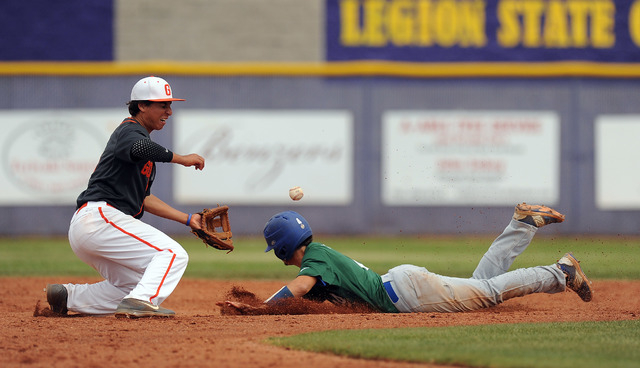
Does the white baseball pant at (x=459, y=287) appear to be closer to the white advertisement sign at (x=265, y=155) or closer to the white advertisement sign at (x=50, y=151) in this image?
the white advertisement sign at (x=265, y=155)

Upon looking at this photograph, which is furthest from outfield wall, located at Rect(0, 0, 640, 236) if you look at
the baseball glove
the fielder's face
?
the fielder's face

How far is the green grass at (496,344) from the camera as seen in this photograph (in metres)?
4.48

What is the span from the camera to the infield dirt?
4.63 m

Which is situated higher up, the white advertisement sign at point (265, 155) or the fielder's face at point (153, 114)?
the fielder's face at point (153, 114)

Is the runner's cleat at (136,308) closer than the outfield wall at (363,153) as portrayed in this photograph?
Yes

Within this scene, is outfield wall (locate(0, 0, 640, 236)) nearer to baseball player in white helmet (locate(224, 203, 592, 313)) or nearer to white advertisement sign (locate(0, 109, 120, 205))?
white advertisement sign (locate(0, 109, 120, 205))

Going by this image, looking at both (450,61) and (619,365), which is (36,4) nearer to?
(450,61)

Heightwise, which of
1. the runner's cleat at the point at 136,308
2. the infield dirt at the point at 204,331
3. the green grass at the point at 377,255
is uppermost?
the runner's cleat at the point at 136,308

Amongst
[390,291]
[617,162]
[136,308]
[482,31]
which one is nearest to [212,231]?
[136,308]

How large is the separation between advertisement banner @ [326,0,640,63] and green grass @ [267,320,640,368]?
13786 mm

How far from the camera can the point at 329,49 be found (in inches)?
749

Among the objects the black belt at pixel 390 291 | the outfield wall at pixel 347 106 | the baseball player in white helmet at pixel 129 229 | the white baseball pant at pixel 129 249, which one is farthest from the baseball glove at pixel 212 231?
the outfield wall at pixel 347 106

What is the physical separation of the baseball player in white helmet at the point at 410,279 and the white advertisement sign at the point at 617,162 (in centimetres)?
1267

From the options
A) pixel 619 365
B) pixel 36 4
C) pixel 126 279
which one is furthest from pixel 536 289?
pixel 36 4
